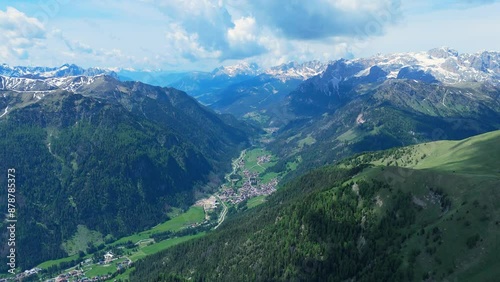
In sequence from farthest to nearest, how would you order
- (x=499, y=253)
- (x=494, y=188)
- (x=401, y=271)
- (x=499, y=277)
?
(x=494, y=188) < (x=401, y=271) < (x=499, y=253) < (x=499, y=277)

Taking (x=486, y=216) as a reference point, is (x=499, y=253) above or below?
below

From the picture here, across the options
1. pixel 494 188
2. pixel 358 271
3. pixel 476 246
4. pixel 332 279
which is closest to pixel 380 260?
pixel 358 271

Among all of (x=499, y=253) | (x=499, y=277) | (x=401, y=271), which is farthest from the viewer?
(x=401, y=271)

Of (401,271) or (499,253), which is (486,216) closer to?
(499,253)

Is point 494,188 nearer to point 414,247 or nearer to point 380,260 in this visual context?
point 414,247

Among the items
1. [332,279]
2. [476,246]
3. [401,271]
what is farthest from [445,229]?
[332,279]

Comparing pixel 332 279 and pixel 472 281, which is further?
pixel 332 279

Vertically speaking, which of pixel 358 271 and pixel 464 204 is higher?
pixel 464 204

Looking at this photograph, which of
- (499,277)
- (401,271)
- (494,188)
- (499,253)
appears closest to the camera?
(499,277)

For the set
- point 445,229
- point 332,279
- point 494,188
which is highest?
point 494,188
